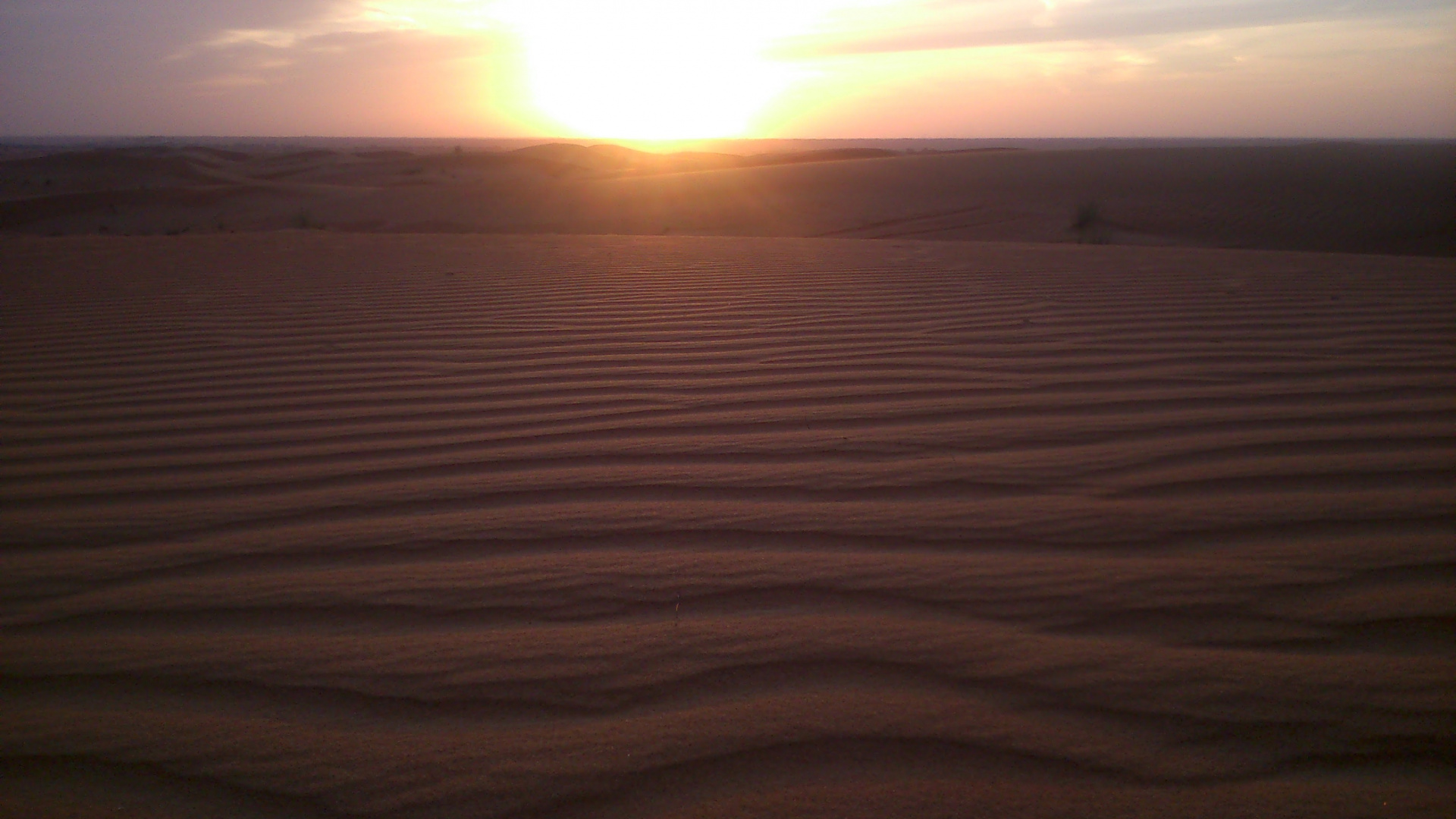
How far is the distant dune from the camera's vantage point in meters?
14.2

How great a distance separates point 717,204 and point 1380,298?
14.7 m

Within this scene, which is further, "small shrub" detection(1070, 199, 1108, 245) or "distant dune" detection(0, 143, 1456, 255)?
"distant dune" detection(0, 143, 1456, 255)

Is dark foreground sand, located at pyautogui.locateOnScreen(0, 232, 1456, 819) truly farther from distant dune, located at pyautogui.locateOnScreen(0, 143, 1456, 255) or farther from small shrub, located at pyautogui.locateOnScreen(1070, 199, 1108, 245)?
distant dune, located at pyautogui.locateOnScreen(0, 143, 1456, 255)

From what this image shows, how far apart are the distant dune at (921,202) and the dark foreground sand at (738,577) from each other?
425 inches

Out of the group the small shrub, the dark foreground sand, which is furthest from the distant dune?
the dark foreground sand

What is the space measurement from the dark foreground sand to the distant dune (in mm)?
10793

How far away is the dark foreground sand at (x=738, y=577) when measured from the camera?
4.54 ft

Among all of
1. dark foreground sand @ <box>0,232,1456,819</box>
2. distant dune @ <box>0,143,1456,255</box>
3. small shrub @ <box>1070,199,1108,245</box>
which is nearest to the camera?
dark foreground sand @ <box>0,232,1456,819</box>

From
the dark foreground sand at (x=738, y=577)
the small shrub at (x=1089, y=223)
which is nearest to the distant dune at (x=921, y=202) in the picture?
the small shrub at (x=1089, y=223)

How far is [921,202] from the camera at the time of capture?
59.1 feet

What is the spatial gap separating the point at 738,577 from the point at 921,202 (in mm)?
17093

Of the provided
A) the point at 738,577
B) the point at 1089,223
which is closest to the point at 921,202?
the point at 1089,223

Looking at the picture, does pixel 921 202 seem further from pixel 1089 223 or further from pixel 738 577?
pixel 738 577

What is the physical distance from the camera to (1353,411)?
296 cm
